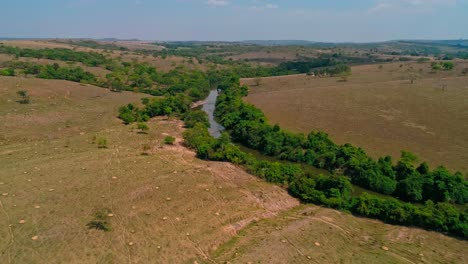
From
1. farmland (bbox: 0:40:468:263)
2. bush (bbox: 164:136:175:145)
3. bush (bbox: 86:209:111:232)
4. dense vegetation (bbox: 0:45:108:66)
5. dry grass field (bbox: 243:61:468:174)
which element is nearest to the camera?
farmland (bbox: 0:40:468:263)

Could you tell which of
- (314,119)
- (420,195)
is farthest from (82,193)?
(314,119)

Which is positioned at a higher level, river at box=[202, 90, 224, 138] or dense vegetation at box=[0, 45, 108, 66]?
dense vegetation at box=[0, 45, 108, 66]

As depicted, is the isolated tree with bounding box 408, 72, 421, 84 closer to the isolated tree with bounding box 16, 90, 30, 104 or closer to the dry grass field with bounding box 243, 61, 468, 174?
the dry grass field with bounding box 243, 61, 468, 174

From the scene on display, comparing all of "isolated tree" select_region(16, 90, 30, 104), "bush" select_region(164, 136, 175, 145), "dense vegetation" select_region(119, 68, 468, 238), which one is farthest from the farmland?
"dense vegetation" select_region(119, 68, 468, 238)

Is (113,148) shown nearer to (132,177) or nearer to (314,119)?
(132,177)

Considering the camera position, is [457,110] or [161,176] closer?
[161,176]

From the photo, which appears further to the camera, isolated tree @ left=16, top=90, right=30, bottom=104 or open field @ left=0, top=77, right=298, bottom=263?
isolated tree @ left=16, top=90, right=30, bottom=104
